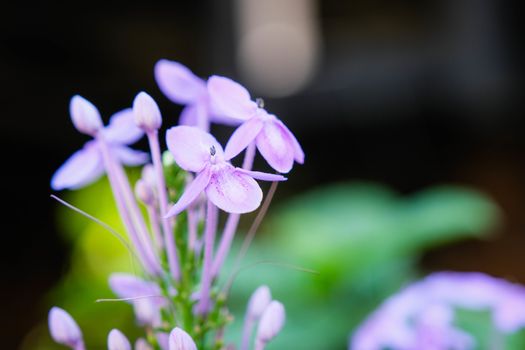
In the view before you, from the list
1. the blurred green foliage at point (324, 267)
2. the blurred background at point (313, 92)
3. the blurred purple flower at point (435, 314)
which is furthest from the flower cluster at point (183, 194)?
the blurred background at point (313, 92)

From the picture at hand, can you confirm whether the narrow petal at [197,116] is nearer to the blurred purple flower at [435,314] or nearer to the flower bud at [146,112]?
the flower bud at [146,112]

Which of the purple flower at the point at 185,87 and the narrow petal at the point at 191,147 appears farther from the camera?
the purple flower at the point at 185,87

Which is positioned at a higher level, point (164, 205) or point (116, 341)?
point (164, 205)

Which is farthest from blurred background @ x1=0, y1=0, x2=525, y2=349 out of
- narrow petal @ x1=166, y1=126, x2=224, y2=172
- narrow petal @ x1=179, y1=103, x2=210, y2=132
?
narrow petal @ x1=166, y1=126, x2=224, y2=172

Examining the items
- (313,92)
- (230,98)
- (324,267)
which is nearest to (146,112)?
(230,98)

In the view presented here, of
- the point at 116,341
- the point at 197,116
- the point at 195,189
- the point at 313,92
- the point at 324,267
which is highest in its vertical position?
the point at 313,92

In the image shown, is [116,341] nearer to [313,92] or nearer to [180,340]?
[180,340]

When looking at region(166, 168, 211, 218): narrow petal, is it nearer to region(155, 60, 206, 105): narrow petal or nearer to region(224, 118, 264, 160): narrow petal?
region(224, 118, 264, 160): narrow petal
